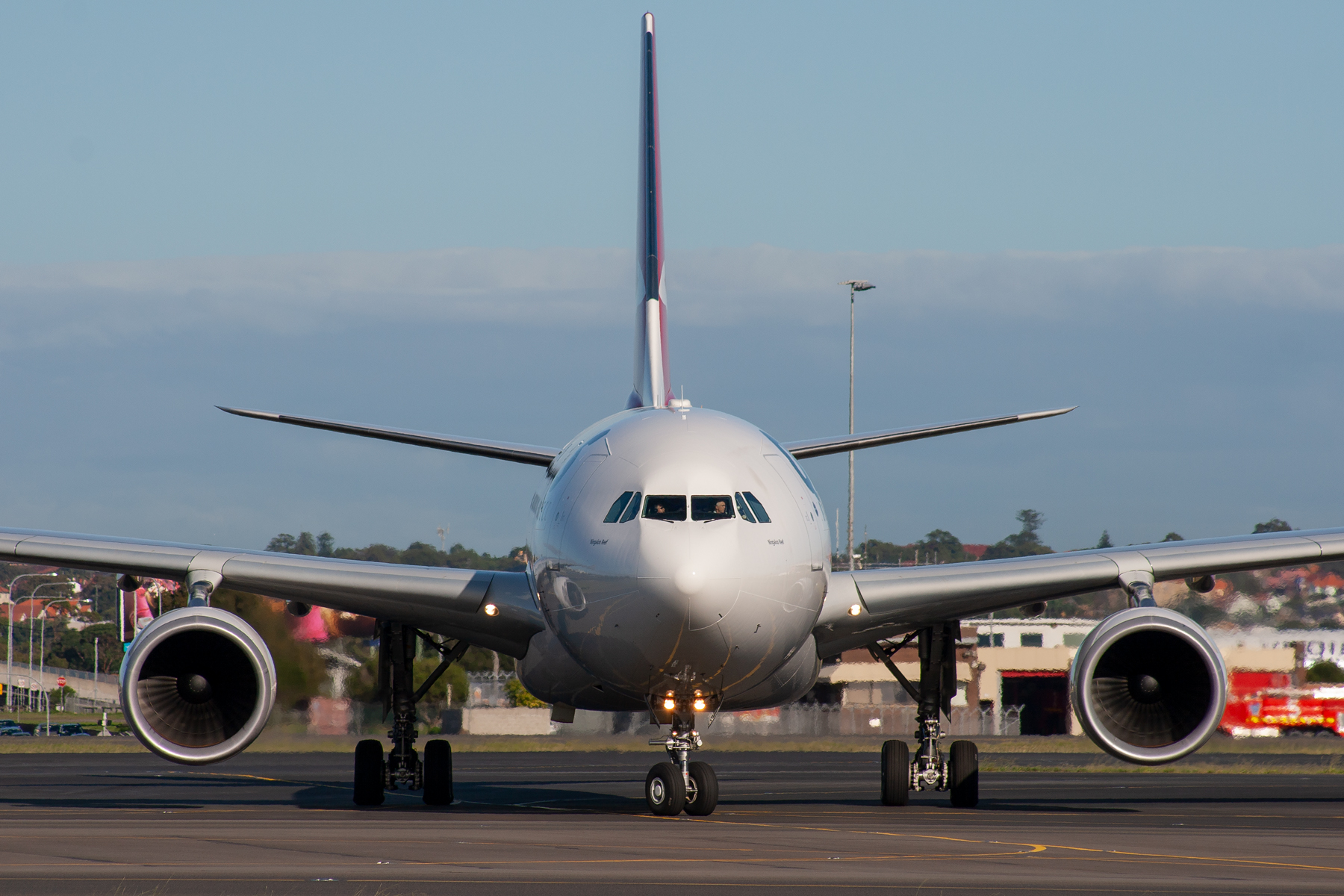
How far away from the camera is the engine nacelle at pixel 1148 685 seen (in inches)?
700

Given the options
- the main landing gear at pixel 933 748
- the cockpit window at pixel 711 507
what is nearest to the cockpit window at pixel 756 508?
the cockpit window at pixel 711 507

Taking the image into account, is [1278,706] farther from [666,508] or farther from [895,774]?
[666,508]

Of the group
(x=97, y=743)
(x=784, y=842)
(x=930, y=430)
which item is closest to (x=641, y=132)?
(x=930, y=430)

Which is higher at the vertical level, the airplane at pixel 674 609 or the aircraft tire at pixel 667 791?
the airplane at pixel 674 609

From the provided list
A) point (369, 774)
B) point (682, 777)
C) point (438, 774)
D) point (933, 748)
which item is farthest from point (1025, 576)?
point (369, 774)

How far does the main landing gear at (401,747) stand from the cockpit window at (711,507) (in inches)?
249

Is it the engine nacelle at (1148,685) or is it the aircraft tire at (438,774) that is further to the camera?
the aircraft tire at (438,774)

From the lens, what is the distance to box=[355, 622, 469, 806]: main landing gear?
69.2 ft

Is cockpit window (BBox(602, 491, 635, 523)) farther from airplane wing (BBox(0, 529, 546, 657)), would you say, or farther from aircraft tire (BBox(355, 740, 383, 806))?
aircraft tire (BBox(355, 740, 383, 806))

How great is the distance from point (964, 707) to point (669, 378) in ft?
124

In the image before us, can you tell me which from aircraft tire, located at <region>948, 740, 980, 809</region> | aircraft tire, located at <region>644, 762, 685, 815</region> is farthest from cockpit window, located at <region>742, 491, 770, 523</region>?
aircraft tire, located at <region>948, 740, 980, 809</region>

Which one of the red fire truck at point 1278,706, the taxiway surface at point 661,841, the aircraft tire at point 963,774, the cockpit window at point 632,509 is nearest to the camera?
the taxiway surface at point 661,841

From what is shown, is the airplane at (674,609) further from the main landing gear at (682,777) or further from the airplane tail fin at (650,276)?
the airplane tail fin at (650,276)

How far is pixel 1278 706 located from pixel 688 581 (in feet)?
90.5
